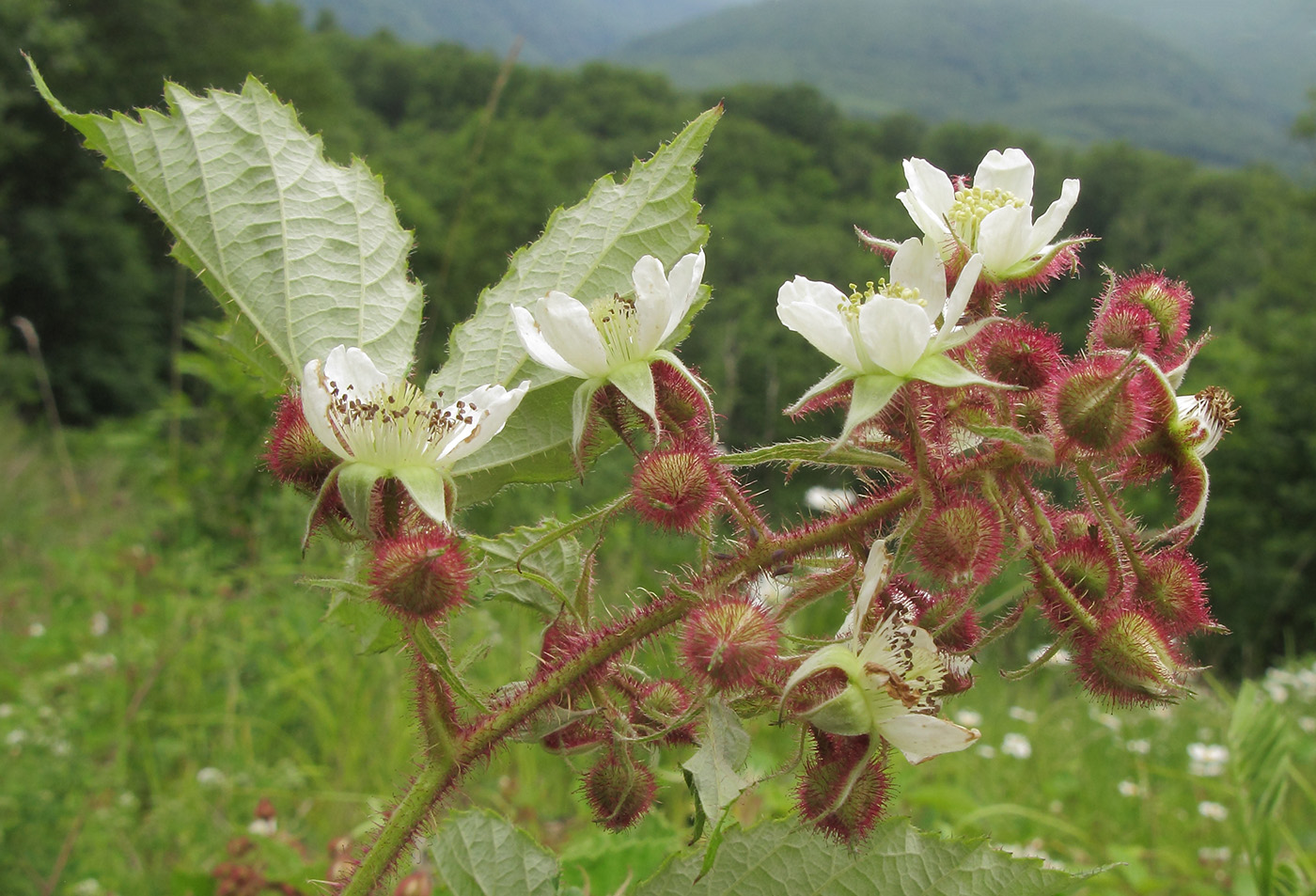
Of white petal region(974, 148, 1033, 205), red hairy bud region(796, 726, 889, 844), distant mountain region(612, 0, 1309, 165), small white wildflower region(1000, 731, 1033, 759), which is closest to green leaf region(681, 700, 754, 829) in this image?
red hairy bud region(796, 726, 889, 844)

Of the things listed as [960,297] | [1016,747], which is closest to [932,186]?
[960,297]

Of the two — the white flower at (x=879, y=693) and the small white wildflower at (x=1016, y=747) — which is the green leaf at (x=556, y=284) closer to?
the white flower at (x=879, y=693)

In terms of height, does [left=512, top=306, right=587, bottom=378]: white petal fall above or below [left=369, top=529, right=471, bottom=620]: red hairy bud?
above

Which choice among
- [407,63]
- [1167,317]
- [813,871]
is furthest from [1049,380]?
[407,63]

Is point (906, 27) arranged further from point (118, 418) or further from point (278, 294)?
point (278, 294)

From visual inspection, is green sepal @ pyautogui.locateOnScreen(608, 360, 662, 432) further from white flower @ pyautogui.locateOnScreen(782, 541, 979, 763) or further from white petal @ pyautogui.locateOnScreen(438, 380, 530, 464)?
white flower @ pyautogui.locateOnScreen(782, 541, 979, 763)

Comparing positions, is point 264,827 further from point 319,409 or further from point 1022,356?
point 1022,356

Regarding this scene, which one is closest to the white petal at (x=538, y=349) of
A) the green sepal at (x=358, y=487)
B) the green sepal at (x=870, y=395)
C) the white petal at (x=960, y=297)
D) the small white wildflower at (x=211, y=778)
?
the green sepal at (x=358, y=487)
